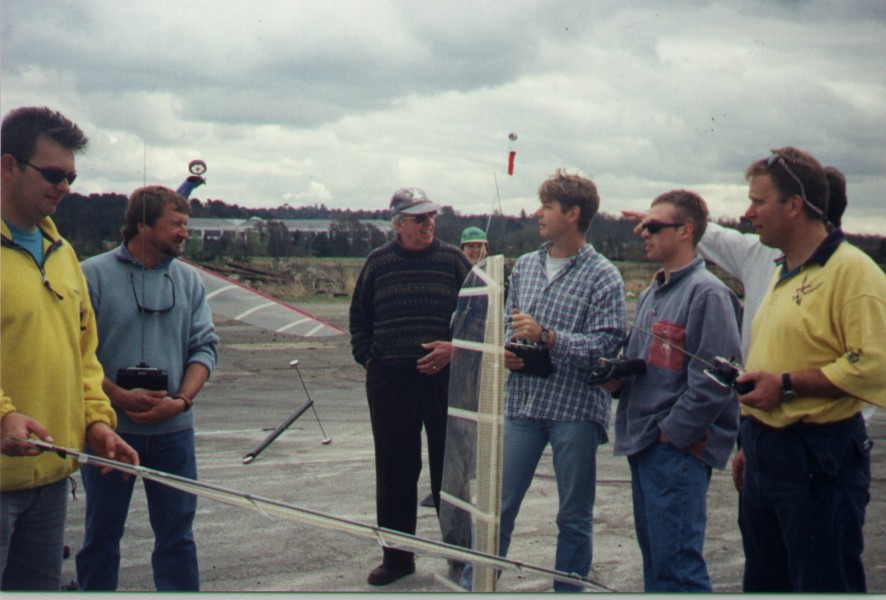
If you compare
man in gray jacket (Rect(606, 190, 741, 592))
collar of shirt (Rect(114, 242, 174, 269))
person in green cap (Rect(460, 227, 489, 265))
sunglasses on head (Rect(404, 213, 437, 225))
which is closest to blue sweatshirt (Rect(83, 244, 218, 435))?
collar of shirt (Rect(114, 242, 174, 269))

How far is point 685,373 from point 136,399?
1696 millimetres

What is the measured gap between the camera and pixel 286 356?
1350 centimetres

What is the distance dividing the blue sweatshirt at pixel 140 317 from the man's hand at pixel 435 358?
36.8 inches

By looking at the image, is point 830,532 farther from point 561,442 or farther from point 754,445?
point 561,442

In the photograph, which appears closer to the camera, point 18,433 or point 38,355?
point 18,433

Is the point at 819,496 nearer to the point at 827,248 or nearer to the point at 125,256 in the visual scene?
the point at 827,248

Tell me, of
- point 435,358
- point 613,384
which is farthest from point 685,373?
point 435,358

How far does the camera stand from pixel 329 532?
179 inches

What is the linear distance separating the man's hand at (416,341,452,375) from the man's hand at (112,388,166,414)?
3.75 ft

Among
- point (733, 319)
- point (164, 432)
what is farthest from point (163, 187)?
point (733, 319)

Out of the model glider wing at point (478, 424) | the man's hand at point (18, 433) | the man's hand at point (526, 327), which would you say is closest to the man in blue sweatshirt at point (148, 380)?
the man's hand at point (18, 433)

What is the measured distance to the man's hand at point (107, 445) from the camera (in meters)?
2.72

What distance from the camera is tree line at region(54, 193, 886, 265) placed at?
3293 millimetres

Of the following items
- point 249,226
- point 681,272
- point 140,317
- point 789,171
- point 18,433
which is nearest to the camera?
point 18,433
